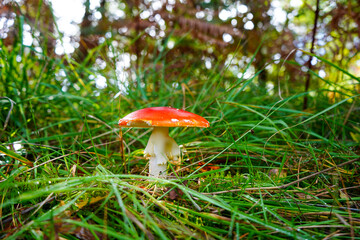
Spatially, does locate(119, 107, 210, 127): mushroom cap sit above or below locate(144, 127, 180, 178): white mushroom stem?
above

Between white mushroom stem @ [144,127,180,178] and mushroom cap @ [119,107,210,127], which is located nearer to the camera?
mushroom cap @ [119,107,210,127]

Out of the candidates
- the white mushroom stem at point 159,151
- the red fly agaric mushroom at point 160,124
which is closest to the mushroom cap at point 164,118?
the red fly agaric mushroom at point 160,124

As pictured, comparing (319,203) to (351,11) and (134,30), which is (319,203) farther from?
(134,30)

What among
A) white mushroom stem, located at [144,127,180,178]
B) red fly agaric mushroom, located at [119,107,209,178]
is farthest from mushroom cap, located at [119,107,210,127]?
white mushroom stem, located at [144,127,180,178]

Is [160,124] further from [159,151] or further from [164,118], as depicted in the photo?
[159,151]

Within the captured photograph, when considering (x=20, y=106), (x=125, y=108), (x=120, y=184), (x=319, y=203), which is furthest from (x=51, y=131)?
(x=319, y=203)

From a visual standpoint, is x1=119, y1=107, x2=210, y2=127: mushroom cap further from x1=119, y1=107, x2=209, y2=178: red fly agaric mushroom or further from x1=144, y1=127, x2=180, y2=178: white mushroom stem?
x1=144, y1=127, x2=180, y2=178: white mushroom stem

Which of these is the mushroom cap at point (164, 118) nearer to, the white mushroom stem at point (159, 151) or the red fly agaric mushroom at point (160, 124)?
the red fly agaric mushroom at point (160, 124)
